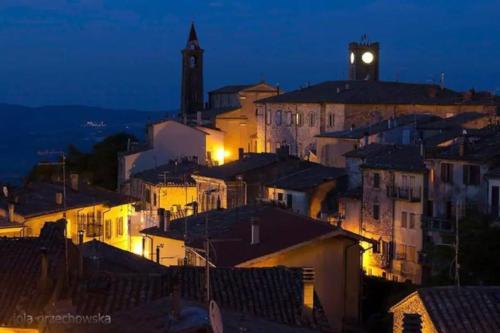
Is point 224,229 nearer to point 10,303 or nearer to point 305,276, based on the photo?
point 305,276

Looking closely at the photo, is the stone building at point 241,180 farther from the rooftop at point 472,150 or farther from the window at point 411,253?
the rooftop at point 472,150

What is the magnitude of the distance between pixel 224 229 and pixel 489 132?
570 inches

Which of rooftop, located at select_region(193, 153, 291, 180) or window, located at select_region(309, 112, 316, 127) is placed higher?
window, located at select_region(309, 112, 316, 127)

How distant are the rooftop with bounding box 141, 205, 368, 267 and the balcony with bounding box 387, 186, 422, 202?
9520mm

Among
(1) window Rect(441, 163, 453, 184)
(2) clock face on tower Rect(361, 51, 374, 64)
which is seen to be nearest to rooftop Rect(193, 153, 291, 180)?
(1) window Rect(441, 163, 453, 184)

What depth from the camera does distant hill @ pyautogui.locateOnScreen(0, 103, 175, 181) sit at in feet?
157

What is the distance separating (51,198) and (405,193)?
1162 centimetres

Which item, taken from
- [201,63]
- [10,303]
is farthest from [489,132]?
[201,63]

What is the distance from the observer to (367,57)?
7594cm

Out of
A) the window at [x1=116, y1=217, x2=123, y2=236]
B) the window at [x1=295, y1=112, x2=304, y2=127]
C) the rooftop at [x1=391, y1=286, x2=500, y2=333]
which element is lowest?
the window at [x1=116, y1=217, x2=123, y2=236]

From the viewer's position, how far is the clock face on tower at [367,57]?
75.9 metres

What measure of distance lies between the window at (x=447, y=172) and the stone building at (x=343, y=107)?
17441 millimetres

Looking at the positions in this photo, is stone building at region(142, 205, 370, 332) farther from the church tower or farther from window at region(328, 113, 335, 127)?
the church tower

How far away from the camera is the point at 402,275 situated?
39.1 m
